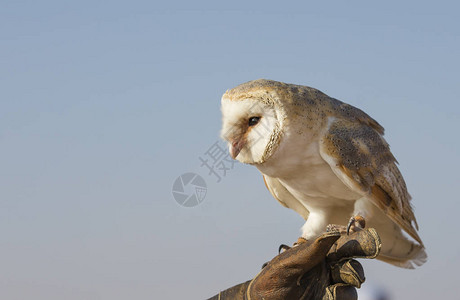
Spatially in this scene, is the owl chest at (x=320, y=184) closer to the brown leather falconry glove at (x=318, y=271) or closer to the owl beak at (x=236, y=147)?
the owl beak at (x=236, y=147)

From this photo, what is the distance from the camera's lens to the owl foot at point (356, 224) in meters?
2.76

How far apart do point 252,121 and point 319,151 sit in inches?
16.4

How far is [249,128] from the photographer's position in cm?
288

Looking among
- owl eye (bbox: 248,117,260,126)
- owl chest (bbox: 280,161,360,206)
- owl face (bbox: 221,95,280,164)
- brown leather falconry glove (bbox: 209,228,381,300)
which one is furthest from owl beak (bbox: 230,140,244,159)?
brown leather falconry glove (bbox: 209,228,381,300)

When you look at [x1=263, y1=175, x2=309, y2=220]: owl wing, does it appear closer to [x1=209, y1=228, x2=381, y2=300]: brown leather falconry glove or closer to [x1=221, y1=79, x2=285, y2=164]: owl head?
[x1=221, y1=79, x2=285, y2=164]: owl head

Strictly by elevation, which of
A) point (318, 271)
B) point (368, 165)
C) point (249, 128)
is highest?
point (249, 128)

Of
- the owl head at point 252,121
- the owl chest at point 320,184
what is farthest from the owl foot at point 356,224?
the owl head at point 252,121

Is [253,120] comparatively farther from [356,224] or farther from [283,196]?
[283,196]

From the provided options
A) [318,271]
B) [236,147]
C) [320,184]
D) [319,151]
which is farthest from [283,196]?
[318,271]

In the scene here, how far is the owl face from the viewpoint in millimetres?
2791

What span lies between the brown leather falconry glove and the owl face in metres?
0.61

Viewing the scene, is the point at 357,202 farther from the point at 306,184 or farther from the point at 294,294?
the point at 294,294

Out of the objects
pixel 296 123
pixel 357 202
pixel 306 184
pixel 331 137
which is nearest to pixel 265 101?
pixel 296 123

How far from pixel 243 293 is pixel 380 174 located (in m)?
1.06
